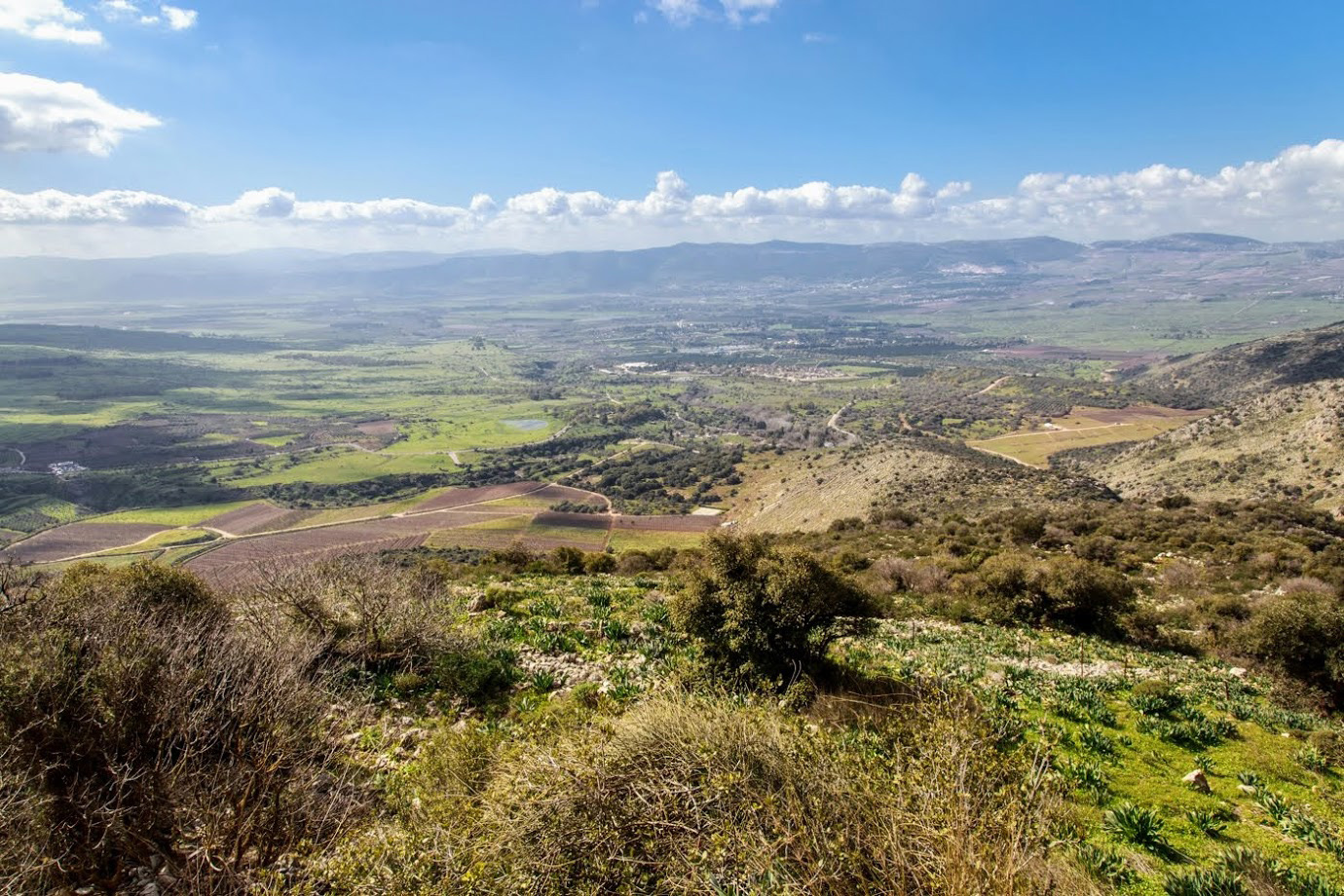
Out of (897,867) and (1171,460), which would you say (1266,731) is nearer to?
(897,867)

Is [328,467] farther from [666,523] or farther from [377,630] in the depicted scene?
[377,630]

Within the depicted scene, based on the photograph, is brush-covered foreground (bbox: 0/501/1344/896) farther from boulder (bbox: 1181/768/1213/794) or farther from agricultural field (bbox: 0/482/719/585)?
agricultural field (bbox: 0/482/719/585)

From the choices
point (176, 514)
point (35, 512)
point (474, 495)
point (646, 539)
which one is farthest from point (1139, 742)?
point (35, 512)

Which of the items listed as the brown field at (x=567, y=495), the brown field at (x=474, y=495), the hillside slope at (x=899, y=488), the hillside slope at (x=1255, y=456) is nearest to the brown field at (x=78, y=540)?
the brown field at (x=474, y=495)

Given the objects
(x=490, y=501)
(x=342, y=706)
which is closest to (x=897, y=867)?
(x=342, y=706)

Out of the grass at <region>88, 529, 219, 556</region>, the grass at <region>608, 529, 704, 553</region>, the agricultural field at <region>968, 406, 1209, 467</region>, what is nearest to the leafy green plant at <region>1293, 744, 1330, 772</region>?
the grass at <region>608, 529, 704, 553</region>

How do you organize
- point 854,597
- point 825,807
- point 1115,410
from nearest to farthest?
1. point 825,807
2. point 854,597
3. point 1115,410
